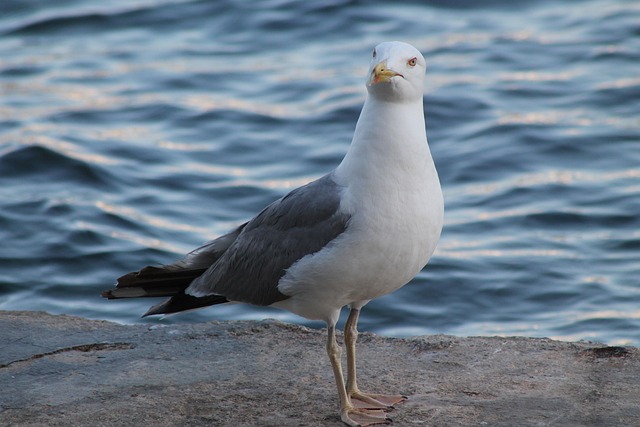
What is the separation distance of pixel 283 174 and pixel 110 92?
3.24 meters

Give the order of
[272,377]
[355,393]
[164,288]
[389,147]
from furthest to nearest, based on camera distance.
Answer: [164,288] < [272,377] < [355,393] < [389,147]

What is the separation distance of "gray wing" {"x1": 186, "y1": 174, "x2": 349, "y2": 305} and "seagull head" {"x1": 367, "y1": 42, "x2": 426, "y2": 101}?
50 cm

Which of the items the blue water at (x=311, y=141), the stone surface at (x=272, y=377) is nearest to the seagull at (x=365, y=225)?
the stone surface at (x=272, y=377)

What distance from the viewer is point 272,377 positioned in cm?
536

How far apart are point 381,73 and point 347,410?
152 cm

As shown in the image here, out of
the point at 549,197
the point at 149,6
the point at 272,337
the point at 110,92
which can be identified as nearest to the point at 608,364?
the point at 272,337

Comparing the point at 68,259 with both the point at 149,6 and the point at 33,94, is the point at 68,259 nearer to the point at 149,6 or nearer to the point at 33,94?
the point at 33,94

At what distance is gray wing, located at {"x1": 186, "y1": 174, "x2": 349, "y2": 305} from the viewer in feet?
16.1

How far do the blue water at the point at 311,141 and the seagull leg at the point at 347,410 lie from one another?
11.7ft

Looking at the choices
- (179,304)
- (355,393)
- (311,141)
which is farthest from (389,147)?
(311,141)

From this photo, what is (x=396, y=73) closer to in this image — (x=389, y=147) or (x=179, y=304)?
(x=389, y=147)

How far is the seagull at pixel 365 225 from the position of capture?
4730 mm

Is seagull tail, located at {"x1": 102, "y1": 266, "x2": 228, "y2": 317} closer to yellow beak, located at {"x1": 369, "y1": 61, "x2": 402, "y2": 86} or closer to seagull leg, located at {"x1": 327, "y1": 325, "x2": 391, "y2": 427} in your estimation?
seagull leg, located at {"x1": 327, "y1": 325, "x2": 391, "y2": 427}

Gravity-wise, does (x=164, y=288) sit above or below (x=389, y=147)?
below
